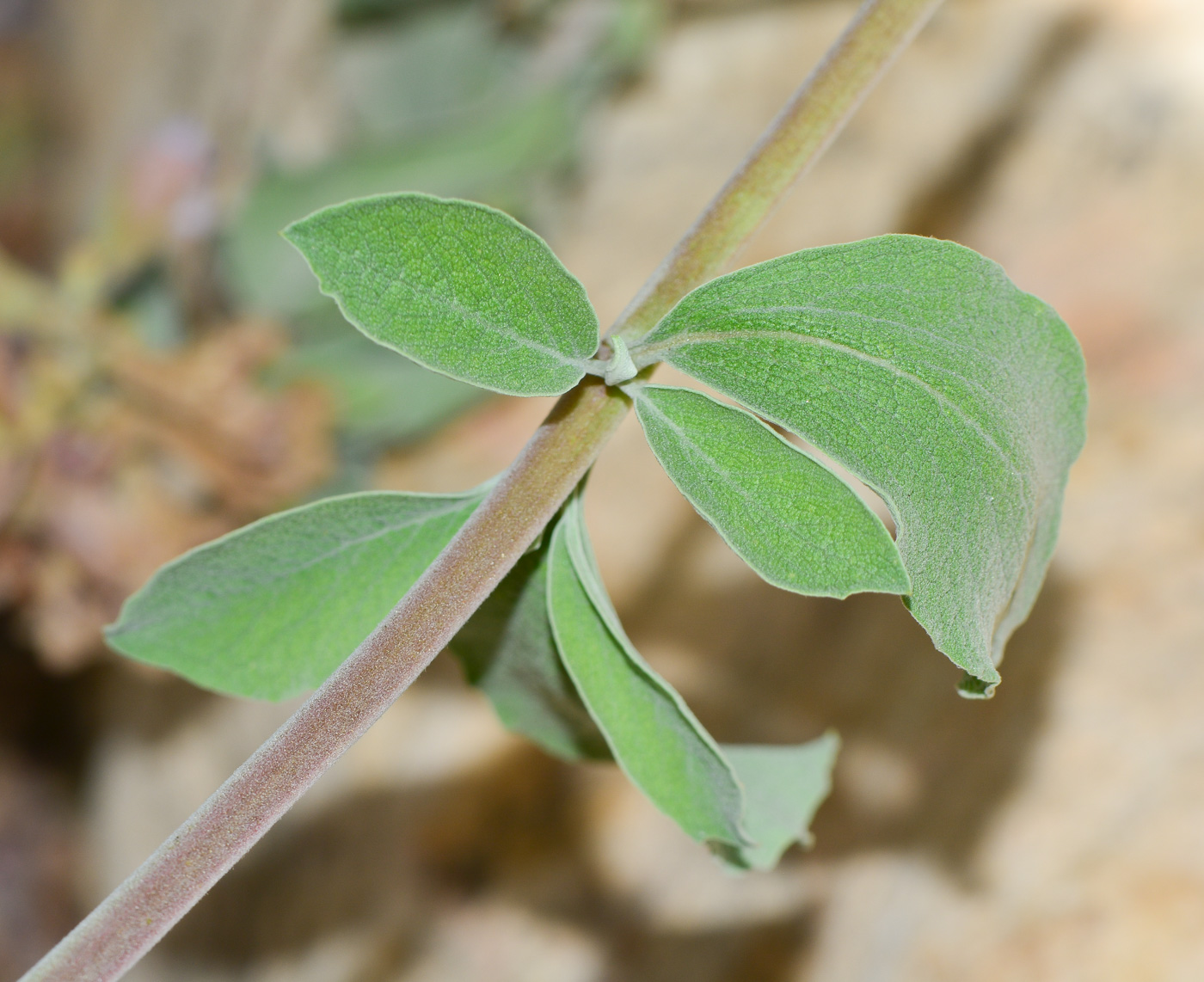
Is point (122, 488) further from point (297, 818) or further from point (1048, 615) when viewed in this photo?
point (1048, 615)

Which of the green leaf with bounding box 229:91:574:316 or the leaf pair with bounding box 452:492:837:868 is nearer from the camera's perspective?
the leaf pair with bounding box 452:492:837:868

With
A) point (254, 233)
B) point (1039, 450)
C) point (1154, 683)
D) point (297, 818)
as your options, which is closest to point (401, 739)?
point (297, 818)

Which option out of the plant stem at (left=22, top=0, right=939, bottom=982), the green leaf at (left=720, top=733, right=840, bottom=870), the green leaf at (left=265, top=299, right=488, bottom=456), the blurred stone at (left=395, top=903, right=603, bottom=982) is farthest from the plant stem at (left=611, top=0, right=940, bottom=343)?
the green leaf at (left=265, top=299, right=488, bottom=456)

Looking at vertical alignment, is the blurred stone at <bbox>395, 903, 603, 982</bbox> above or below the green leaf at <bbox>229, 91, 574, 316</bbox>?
below

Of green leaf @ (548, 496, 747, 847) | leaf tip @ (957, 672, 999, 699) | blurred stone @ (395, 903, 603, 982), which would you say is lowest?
blurred stone @ (395, 903, 603, 982)

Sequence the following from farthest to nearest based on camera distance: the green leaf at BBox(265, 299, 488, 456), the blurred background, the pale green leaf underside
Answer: the green leaf at BBox(265, 299, 488, 456) < the blurred background < the pale green leaf underside

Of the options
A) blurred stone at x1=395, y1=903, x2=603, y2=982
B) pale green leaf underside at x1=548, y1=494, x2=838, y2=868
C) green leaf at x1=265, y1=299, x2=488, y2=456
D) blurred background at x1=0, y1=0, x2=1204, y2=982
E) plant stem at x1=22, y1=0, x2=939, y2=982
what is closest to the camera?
plant stem at x1=22, y1=0, x2=939, y2=982

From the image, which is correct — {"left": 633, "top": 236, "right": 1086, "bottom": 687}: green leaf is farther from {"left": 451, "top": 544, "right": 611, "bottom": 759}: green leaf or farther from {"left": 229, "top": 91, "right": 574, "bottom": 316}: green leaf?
{"left": 229, "top": 91, "right": 574, "bottom": 316}: green leaf

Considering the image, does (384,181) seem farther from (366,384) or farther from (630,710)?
(630,710)
